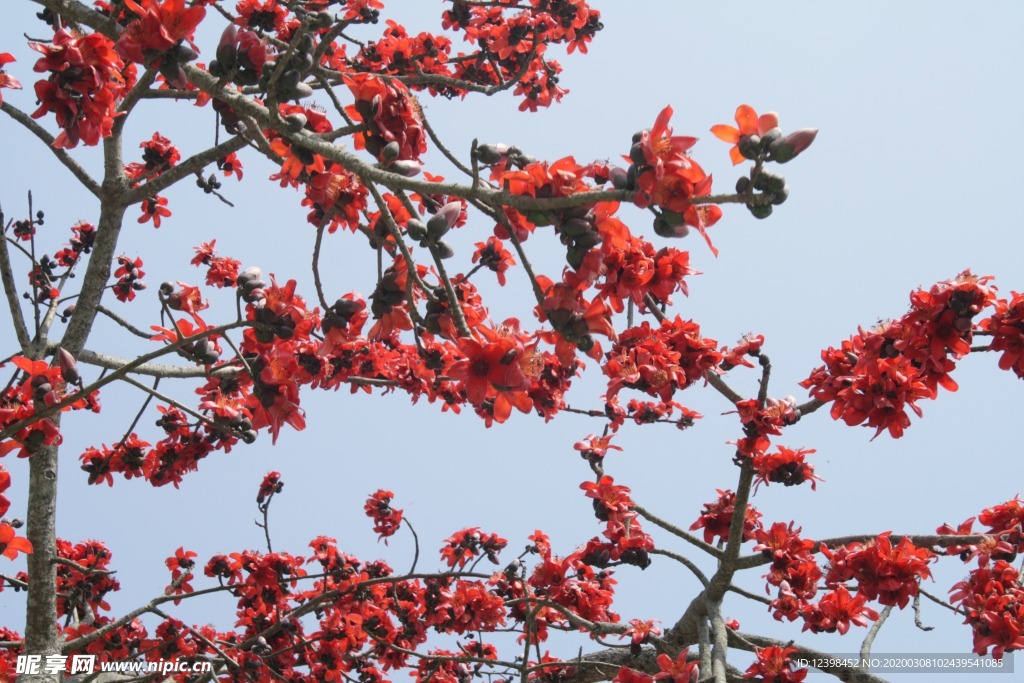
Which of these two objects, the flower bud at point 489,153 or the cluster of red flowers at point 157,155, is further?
the cluster of red flowers at point 157,155

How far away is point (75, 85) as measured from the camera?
2.02 metres

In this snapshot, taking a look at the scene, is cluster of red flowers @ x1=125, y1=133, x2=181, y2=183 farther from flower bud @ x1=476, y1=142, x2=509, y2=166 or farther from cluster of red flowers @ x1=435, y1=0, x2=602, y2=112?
flower bud @ x1=476, y1=142, x2=509, y2=166

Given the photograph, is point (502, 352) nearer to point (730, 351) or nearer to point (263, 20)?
point (730, 351)

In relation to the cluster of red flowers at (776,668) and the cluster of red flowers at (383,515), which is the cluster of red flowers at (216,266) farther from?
the cluster of red flowers at (776,668)

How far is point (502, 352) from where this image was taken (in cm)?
178

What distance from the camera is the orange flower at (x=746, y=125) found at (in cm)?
143

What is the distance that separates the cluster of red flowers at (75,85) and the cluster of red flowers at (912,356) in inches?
106

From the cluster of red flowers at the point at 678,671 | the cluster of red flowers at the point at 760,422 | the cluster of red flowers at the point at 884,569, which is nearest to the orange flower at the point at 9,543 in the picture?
the cluster of red flowers at the point at 678,671

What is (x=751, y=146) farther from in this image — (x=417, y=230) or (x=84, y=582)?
(x=84, y=582)

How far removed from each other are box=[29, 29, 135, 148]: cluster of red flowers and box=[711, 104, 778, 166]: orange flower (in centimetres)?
172

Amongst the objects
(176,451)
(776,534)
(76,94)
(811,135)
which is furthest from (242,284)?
(776,534)

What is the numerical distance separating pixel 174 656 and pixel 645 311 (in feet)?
9.93

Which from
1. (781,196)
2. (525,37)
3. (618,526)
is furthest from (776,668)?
(525,37)

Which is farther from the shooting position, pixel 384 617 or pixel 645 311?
pixel 384 617
